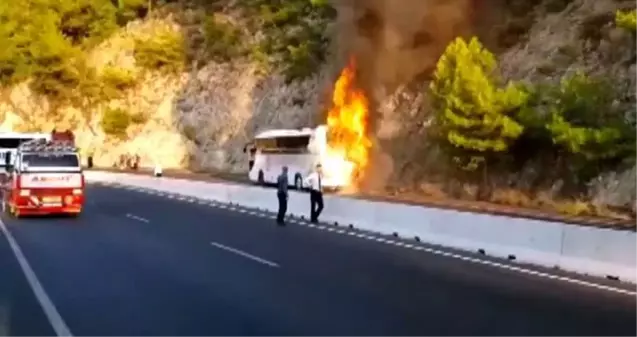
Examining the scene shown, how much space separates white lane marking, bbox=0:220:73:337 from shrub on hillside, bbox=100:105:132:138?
2631 inches

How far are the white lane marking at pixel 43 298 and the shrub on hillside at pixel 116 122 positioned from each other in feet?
219

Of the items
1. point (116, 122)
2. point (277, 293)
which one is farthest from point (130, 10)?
point (277, 293)

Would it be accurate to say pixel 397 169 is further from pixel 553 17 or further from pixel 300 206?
pixel 300 206

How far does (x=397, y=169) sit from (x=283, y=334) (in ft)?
138

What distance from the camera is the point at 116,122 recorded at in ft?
282

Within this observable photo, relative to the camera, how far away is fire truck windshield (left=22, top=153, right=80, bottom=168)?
2948 centimetres

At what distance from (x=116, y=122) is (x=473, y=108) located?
1967 inches

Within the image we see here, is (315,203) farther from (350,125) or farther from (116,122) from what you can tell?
(116,122)

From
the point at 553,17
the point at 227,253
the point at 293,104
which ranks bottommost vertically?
the point at 227,253

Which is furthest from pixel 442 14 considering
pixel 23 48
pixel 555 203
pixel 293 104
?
pixel 23 48

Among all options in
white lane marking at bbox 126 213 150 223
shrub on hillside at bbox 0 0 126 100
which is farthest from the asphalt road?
shrub on hillside at bbox 0 0 126 100

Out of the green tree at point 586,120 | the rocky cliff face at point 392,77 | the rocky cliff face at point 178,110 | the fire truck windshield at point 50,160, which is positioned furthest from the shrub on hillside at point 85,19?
the fire truck windshield at point 50,160

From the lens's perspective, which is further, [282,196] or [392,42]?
[392,42]

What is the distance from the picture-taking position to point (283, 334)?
394 inches
